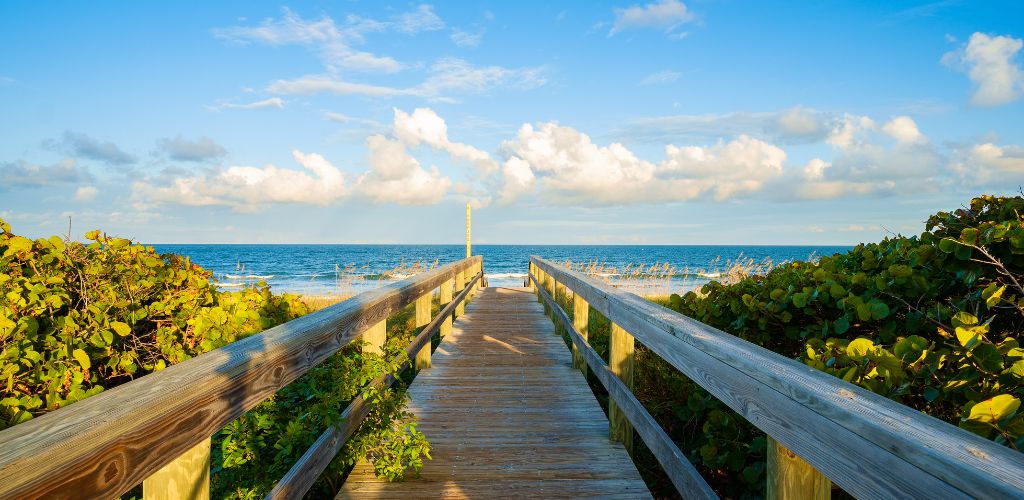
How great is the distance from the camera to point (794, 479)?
1.38 meters

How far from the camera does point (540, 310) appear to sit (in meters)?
9.50

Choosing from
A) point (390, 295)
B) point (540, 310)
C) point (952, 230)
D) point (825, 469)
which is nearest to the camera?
point (825, 469)

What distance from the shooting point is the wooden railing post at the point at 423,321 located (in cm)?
501

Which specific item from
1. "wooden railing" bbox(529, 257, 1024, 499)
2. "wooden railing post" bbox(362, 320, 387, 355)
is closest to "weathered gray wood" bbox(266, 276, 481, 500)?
"wooden railing post" bbox(362, 320, 387, 355)

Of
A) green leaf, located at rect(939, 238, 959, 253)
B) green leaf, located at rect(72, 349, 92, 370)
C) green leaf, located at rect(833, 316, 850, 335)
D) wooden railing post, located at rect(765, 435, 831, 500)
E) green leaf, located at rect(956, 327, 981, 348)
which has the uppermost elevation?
green leaf, located at rect(939, 238, 959, 253)

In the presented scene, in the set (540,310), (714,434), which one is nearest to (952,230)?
(714,434)

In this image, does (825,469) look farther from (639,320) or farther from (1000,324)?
(1000,324)

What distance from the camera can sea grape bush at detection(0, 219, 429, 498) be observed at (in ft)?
7.30

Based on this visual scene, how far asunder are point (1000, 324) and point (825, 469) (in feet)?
6.11

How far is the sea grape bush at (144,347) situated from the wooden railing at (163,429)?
0.32 meters

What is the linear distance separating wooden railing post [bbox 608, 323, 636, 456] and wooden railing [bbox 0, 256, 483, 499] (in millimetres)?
1582

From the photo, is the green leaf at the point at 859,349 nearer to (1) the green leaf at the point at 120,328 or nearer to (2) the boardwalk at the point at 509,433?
(2) the boardwalk at the point at 509,433

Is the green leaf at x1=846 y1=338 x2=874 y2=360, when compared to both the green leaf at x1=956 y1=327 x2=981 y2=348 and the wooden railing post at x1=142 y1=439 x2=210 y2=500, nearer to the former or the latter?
the green leaf at x1=956 y1=327 x2=981 y2=348

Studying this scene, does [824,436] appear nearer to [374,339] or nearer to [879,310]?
[879,310]
